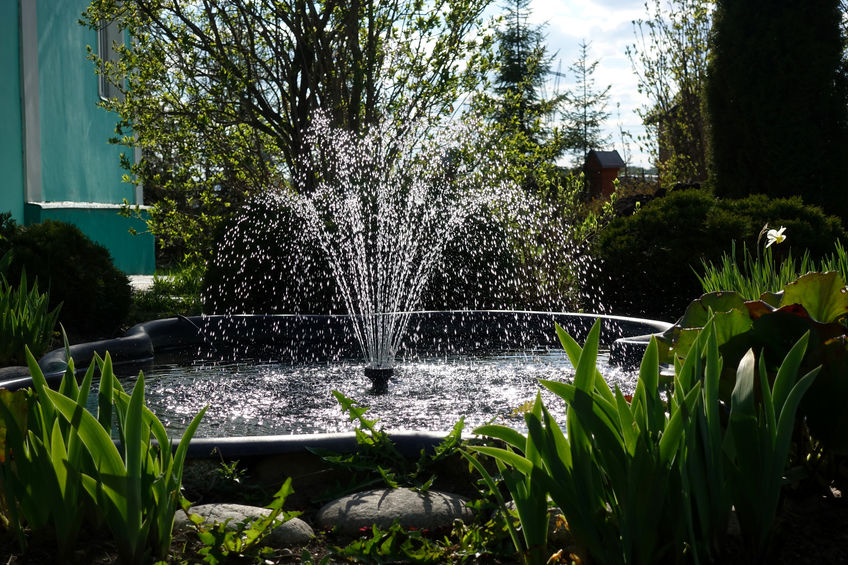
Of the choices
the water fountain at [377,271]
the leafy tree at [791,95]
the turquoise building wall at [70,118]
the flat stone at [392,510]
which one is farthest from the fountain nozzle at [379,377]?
the turquoise building wall at [70,118]

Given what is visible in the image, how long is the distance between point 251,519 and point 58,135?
37.5 feet

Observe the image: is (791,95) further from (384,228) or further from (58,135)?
(58,135)

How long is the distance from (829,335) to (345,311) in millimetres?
5264

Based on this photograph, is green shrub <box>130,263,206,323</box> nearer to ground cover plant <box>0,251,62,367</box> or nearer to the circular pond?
ground cover plant <box>0,251,62,367</box>

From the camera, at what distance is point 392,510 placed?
2148 mm

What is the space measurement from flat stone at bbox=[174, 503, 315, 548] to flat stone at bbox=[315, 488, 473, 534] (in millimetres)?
94

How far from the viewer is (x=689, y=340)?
2.12 m

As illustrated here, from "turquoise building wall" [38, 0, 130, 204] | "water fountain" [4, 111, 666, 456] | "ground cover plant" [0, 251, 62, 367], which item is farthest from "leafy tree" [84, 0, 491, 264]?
"ground cover plant" [0, 251, 62, 367]

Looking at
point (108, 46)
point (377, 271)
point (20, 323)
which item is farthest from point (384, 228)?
point (108, 46)

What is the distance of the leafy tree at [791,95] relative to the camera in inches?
372

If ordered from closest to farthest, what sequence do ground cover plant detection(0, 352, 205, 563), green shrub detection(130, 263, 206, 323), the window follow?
ground cover plant detection(0, 352, 205, 563), green shrub detection(130, 263, 206, 323), the window

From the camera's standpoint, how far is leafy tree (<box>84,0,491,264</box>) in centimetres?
876

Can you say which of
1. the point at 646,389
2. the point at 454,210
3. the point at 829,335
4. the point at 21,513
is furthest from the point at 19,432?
the point at 454,210

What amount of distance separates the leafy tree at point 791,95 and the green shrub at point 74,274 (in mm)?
7616
